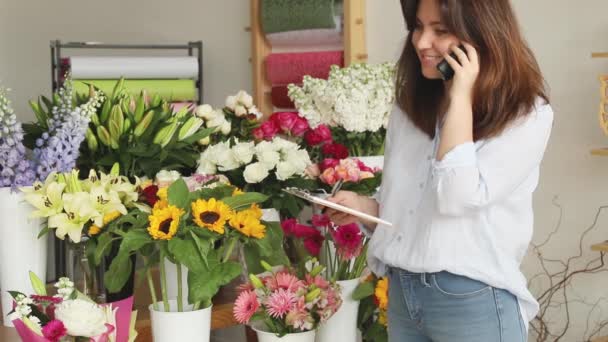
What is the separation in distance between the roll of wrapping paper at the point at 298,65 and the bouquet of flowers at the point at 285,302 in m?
2.12

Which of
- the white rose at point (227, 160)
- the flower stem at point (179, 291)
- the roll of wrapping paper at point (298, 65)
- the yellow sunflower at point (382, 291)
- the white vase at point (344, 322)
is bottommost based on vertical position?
the white vase at point (344, 322)

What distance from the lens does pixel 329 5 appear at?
3.76 metres

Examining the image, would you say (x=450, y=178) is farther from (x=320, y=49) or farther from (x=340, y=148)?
(x=320, y=49)

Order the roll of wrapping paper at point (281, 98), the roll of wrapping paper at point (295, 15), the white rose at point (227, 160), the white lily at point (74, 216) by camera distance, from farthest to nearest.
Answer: the roll of wrapping paper at point (281, 98), the roll of wrapping paper at point (295, 15), the white rose at point (227, 160), the white lily at point (74, 216)

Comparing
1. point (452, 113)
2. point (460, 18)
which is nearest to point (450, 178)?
point (452, 113)

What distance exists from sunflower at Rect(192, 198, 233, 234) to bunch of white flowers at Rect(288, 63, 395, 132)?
86 cm

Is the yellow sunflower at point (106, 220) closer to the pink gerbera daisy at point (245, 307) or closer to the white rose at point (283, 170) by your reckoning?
the pink gerbera daisy at point (245, 307)

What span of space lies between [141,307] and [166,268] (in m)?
0.17

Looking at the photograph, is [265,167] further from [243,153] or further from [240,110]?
[240,110]

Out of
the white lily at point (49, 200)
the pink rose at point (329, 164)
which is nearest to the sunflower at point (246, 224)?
the white lily at point (49, 200)

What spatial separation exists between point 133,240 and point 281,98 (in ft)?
8.35

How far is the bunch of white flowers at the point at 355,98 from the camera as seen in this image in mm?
2361

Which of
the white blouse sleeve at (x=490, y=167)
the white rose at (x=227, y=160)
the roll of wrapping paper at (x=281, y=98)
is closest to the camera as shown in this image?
the white blouse sleeve at (x=490, y=167)

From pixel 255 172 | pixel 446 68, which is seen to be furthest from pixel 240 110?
pixel 446 68
